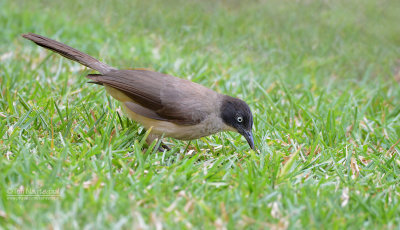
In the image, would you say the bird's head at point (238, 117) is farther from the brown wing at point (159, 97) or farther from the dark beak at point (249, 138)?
the brown wing at point (159, 97)

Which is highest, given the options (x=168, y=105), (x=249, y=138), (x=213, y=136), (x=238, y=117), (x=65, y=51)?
(x=65, y=51)

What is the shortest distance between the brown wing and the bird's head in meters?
0.14

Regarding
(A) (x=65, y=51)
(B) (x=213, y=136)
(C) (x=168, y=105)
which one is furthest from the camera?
(B) (x=213, y=136)

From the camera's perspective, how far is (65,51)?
4742 mm

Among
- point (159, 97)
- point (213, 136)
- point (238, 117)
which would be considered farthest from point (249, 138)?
point (159, 97)

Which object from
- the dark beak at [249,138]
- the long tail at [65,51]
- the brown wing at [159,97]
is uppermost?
the long tail at [65,51]

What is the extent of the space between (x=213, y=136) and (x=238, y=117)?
577 millimetres

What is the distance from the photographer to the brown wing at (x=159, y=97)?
180 inches

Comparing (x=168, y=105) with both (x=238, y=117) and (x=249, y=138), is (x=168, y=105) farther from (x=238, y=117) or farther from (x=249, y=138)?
(x=249, y=138)

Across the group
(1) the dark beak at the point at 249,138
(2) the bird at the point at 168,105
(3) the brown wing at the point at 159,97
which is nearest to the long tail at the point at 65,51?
(2) the bird at the point at 168,105


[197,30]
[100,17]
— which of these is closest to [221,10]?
[197,30]

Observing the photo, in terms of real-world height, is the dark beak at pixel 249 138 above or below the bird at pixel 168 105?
below

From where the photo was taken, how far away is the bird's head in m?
4.64

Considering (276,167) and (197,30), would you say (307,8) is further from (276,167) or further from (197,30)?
(276,167)
